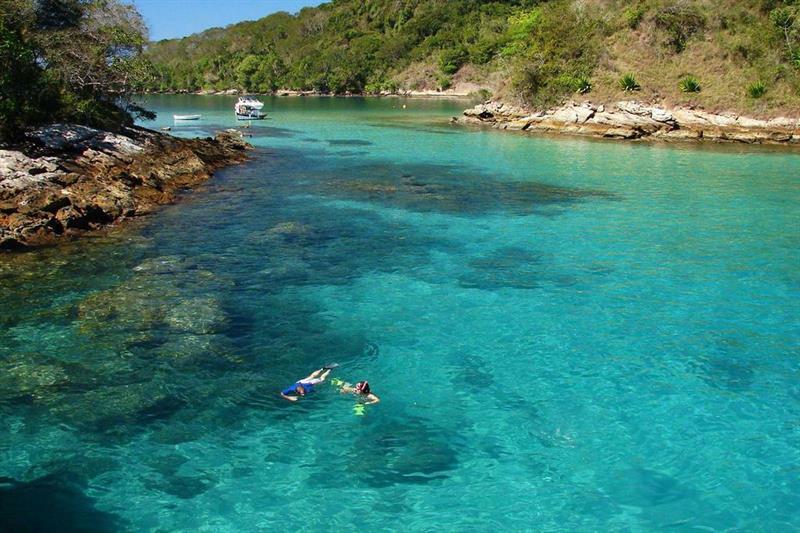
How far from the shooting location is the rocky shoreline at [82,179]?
23812mm

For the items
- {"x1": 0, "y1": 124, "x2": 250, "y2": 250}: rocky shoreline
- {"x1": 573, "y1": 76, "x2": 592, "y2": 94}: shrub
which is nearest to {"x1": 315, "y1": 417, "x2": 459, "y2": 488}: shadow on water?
{"x1": 0, "y1": 124, "x2": 250, "y2": 250}: rocky shoreline

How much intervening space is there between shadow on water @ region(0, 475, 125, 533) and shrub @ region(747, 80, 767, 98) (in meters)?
65.6

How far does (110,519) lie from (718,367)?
13.0 m

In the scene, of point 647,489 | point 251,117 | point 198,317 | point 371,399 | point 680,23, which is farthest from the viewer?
point 251,117

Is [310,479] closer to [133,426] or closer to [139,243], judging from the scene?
[133,426]

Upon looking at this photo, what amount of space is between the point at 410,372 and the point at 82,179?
2186 cm

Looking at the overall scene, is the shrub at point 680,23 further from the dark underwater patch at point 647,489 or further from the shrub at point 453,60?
the shrub at point 453,60

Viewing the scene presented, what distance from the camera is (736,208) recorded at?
99.7 ft

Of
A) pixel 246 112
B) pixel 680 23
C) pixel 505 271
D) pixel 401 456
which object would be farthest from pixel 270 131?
pixel 401 456

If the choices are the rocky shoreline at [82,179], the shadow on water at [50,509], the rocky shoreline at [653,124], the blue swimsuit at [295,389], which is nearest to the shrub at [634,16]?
the rocky shoreline at [653,124]

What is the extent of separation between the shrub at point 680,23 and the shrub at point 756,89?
38.0 feet

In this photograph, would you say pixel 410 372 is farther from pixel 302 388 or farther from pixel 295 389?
pixel 295 389

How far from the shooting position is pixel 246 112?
3339 inches

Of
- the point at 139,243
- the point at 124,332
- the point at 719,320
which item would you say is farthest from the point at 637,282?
the point at 139,243
